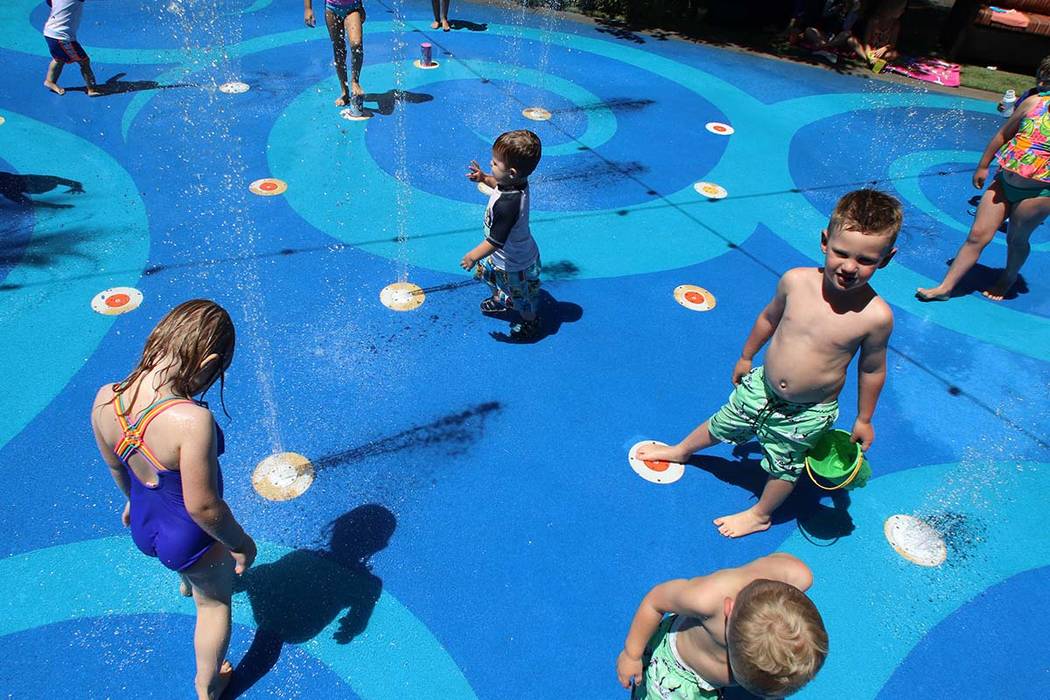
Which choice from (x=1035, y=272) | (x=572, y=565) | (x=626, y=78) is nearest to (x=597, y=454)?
(x=572, y=565)

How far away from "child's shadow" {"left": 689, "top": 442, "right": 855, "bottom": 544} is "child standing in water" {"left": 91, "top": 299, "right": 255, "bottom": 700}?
248cm

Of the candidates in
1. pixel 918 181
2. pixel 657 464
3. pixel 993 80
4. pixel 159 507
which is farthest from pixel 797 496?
pixel 993 80

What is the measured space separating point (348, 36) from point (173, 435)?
19.3 feet

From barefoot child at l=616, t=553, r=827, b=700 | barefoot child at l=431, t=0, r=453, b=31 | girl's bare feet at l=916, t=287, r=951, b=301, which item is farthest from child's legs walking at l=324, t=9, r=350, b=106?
barefoot child at l=616, t=553, r=827, b=700

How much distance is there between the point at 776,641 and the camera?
1.55 metres

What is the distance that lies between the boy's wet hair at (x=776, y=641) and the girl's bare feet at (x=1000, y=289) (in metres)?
4.79

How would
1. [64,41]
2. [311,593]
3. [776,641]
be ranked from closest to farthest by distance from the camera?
[776,641], [311,593], [64,41]

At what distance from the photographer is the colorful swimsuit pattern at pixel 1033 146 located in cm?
418

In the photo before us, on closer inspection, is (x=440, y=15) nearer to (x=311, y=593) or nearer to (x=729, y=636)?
(x=311, y=593)

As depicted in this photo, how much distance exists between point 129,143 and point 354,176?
215 centimetres

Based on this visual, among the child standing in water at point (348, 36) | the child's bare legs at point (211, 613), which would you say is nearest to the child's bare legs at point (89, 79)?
the child standing in water at point (348, 36)

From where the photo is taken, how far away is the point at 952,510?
3398mm

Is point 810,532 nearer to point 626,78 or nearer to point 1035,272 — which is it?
point 1035,272

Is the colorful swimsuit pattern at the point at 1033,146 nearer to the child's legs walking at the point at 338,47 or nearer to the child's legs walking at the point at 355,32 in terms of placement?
the child's legs walking at the point at 355,32
